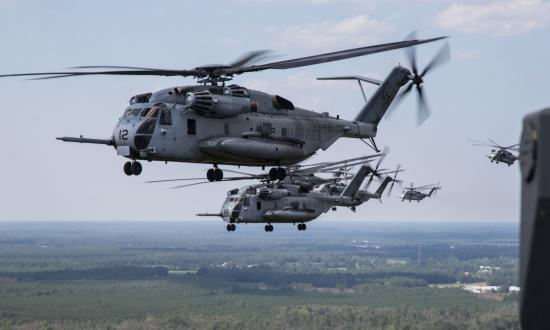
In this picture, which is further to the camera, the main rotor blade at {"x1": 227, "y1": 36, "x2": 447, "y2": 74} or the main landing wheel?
the main landing wheel

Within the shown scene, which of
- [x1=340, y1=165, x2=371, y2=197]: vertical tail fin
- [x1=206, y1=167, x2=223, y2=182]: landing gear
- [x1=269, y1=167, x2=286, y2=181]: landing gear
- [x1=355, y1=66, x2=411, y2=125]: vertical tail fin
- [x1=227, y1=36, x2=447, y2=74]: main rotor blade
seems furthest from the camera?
[x1=340, y1=165, x2=371, y2=197]: vertical tail fin

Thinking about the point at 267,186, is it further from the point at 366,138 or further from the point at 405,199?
the point at 405,199

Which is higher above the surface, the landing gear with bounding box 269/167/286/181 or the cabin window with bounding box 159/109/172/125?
the cabin window with bounding box 159/109/172/125

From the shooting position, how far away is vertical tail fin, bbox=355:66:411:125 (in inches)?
1494

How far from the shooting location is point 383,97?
38.8m

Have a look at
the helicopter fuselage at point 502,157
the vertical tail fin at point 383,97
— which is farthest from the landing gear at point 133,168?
the helicopter fuselage at point 502,157

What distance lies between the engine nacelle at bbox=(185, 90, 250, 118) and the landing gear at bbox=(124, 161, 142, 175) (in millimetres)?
2263

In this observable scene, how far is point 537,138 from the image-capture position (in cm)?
738

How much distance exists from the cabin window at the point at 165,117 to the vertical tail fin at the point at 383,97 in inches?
417

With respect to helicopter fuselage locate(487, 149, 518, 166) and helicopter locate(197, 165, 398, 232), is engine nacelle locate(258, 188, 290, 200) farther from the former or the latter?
helicopter fuselage locate(487, 149, 518, 166)

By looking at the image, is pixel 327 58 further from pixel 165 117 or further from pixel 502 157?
pixel 502 157

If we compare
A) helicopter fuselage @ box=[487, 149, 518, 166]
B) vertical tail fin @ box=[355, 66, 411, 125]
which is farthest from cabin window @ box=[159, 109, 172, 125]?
helicopter fuselage @ box=[487, 149, 518, 166]

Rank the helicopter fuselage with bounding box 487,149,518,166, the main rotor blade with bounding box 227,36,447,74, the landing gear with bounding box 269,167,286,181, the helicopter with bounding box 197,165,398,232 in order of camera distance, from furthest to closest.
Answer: the helicopter fuselage with bounding box 487,149,518,166, the helicopter with bounding box 197,165,398,232, the landing gear with bounding box 269,167,286,181, the main rotor blade with bounding box 227,36,447,74

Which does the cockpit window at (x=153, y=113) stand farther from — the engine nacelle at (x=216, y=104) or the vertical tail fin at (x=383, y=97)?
the vertical tail fin at (x=383, y=97)
